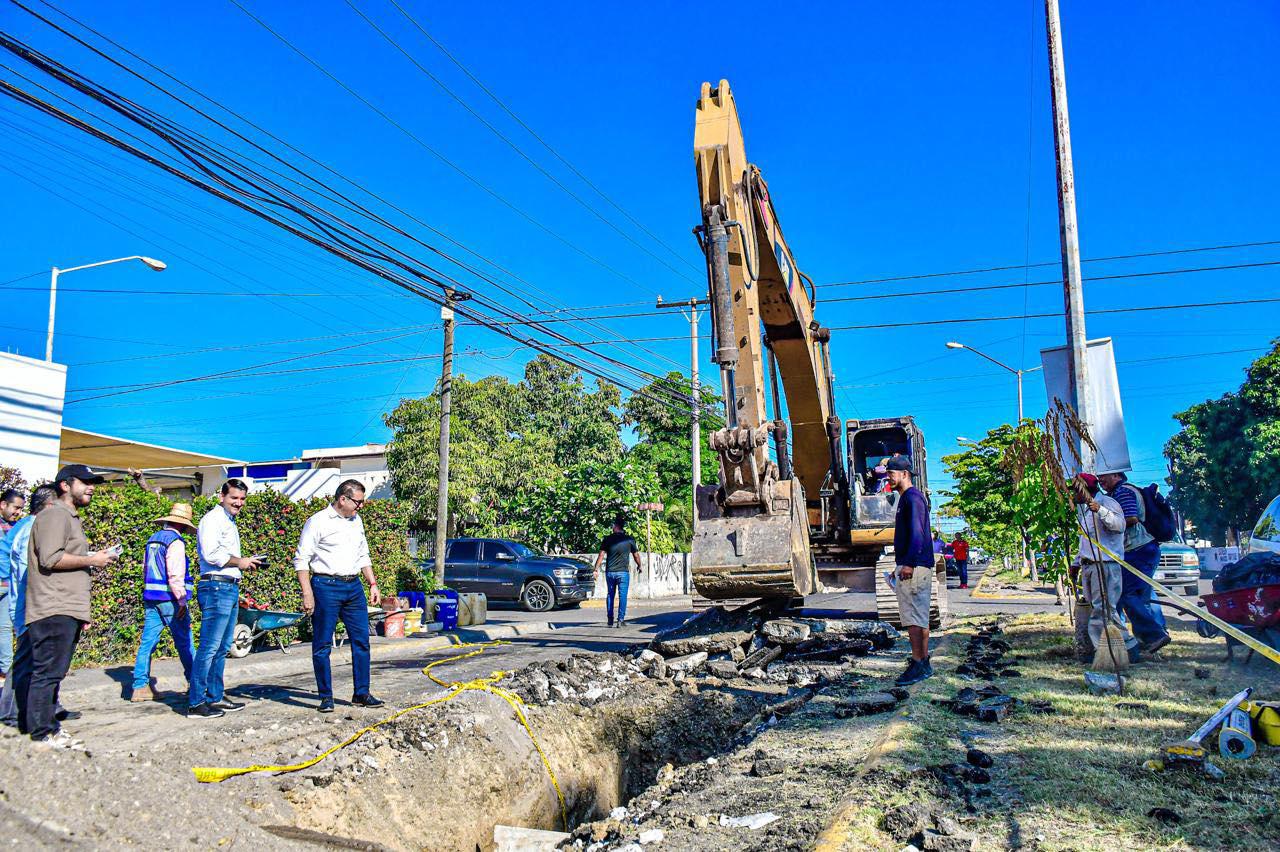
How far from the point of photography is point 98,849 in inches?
131

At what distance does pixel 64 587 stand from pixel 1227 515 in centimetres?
5123

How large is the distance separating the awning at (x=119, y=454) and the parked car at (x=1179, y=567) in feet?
83.1

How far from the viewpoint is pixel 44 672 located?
16.4ft

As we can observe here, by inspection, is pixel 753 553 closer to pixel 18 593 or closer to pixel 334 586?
pixel 334 586

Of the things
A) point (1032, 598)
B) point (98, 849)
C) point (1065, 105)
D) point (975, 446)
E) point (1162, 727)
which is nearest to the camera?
point (98, 849)

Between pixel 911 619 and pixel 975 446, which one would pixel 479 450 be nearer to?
pixel 975 446

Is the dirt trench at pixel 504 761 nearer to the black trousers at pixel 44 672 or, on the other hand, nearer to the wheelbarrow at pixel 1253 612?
the black trousers at pixel 44 672

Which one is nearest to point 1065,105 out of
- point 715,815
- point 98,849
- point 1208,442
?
point 715,815

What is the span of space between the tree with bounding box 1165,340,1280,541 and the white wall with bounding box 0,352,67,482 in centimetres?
4290

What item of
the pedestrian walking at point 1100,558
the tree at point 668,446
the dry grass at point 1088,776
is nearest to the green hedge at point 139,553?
the dry grass at point 1088,776

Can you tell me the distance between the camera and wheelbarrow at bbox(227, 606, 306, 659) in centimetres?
961

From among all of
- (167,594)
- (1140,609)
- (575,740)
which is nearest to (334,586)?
(167,594)

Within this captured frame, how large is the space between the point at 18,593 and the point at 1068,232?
1136cm

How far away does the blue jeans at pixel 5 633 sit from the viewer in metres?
6.73
